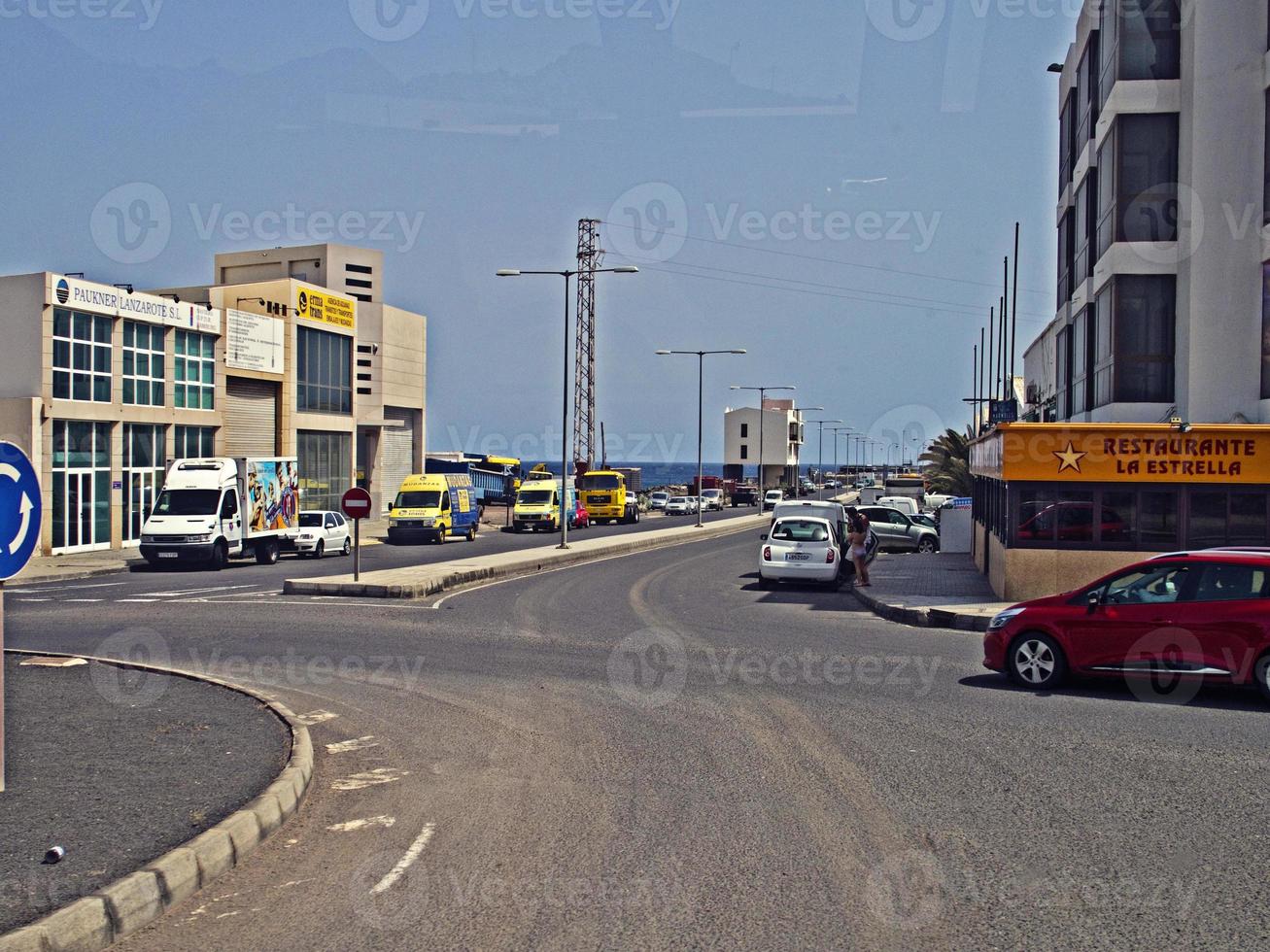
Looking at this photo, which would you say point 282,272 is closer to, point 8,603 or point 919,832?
point 8,603

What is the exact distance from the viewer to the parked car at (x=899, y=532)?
144 ft

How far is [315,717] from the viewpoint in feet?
37.1

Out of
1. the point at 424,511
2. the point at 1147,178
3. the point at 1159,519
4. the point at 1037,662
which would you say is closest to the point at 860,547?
the point at 1159,519

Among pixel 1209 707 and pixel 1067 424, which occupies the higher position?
pixel 1067 424

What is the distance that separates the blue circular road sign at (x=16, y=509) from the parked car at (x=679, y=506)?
8070 cm

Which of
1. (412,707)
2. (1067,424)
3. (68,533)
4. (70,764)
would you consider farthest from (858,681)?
(68,533)

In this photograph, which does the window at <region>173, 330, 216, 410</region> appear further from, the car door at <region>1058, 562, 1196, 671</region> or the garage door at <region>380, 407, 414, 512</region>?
the car door at <region>1058, 562, 1196, 671</region>

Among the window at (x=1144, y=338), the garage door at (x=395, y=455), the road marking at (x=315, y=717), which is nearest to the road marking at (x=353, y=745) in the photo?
the road marking at (x=315, y=717)

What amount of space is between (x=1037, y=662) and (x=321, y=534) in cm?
3012

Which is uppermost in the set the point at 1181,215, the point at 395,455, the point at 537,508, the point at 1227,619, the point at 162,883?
the point at 1181,215

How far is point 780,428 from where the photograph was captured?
5901 inches

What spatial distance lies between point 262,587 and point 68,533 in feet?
43.5

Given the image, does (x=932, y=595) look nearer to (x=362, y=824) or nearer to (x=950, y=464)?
(x=362, y=824)

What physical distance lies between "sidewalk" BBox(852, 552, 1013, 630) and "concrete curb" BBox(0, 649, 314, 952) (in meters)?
13.4
